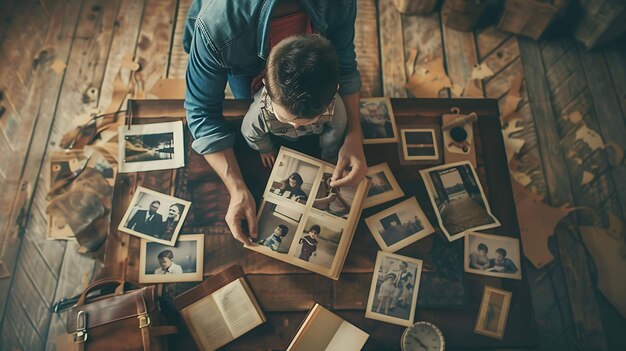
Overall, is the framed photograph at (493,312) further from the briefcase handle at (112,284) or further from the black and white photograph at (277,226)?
the briefcase handle at (112,284)

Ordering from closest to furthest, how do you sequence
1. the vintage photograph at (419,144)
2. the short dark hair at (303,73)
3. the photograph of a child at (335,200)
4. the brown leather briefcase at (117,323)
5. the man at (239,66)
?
the short dark hair at (303,73)
the man at (239,66)
the brown leather briefcase at (117,323)
the photograph of a child at (335,200)
the vintage photograph at (419,144)

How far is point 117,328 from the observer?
1105mm

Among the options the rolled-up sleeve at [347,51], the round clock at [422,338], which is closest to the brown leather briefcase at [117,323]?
the round clock at [422,338]

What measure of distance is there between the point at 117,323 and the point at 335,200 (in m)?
0.69

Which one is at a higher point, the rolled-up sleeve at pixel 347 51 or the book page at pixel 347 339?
the rolled-up sleeve at pixel 347 51

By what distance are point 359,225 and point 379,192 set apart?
13 cm

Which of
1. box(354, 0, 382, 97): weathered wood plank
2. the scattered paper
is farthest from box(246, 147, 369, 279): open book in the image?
the scattered paper

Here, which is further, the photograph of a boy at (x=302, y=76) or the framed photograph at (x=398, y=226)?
the framed photograph at (x=398, y=226)

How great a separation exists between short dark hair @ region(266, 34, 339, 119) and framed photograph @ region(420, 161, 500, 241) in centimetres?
69

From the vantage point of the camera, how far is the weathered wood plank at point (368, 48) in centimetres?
189

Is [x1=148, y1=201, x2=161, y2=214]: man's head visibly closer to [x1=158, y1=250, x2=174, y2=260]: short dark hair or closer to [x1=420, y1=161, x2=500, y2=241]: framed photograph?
[x1=158, y1=250, x2=174, y2=260]: short dark hair

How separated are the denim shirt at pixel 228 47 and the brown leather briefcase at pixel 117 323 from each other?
447mm

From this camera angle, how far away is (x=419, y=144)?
1.46m

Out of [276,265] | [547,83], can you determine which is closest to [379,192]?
[276,265]
